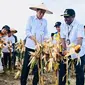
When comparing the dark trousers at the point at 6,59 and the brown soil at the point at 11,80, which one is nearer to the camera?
the brown soil at the point at 11,80

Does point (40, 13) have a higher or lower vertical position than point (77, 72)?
higher

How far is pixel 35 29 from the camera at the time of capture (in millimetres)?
8414

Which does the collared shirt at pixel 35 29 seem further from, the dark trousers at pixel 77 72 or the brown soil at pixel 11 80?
the brown soil at pixel 11 80

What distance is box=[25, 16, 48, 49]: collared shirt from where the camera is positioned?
831cm

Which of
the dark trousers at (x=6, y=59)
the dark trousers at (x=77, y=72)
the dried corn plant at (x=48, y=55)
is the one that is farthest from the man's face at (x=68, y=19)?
the dark trousers at (x=6, y=59)

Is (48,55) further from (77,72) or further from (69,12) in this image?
(69,12)

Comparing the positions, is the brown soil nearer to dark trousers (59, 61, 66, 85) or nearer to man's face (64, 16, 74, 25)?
dark trousers (59, 61, 66, 85)

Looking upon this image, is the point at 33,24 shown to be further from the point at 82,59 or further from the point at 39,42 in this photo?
the point at 82,59

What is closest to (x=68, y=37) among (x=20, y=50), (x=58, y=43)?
(x=58, y=43)

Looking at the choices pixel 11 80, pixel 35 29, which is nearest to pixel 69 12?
pixel 35 29

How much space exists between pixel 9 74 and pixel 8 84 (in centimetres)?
246

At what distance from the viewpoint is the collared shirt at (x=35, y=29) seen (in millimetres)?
8312

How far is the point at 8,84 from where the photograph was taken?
440 inches

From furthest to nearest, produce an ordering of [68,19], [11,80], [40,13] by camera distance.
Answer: [11,80] < [40,13] < [68,19]
